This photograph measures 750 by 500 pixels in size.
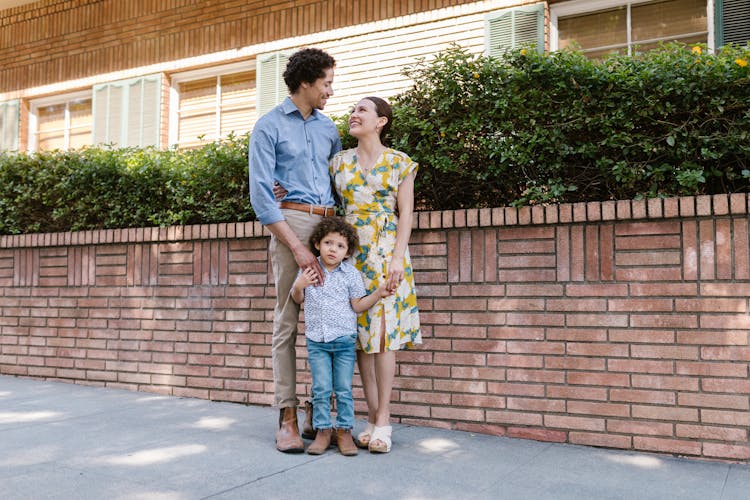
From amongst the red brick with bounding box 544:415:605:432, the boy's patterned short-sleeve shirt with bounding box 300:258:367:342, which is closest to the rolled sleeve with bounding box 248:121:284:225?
the boy's patterned short-sleeve shirt with bounding box 300:258:367:342

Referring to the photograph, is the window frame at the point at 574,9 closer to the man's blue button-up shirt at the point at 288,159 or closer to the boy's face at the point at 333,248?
the man's blue button-up shirt at the point at 288,159

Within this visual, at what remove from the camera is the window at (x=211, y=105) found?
8.71 metres

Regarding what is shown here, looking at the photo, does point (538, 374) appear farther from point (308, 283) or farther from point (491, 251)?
point (308, 283)

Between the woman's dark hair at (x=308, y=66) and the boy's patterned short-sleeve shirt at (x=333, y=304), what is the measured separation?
1.00 meters

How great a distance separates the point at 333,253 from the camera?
3334mm

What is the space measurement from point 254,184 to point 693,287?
2.30 m

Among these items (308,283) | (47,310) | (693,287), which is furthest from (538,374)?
(47,310)

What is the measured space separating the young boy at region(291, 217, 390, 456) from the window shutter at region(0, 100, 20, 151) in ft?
28.8

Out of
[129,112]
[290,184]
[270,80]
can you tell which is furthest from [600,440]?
[129,112]

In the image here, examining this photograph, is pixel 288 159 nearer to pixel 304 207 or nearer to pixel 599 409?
pixel 304 207

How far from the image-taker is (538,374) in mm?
3699

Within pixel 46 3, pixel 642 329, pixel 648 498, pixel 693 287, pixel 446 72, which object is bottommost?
pixel 648 498

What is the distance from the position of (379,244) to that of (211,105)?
20.3 ft

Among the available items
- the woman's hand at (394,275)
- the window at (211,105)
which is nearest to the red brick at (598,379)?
the woman's hand at (394,275)
